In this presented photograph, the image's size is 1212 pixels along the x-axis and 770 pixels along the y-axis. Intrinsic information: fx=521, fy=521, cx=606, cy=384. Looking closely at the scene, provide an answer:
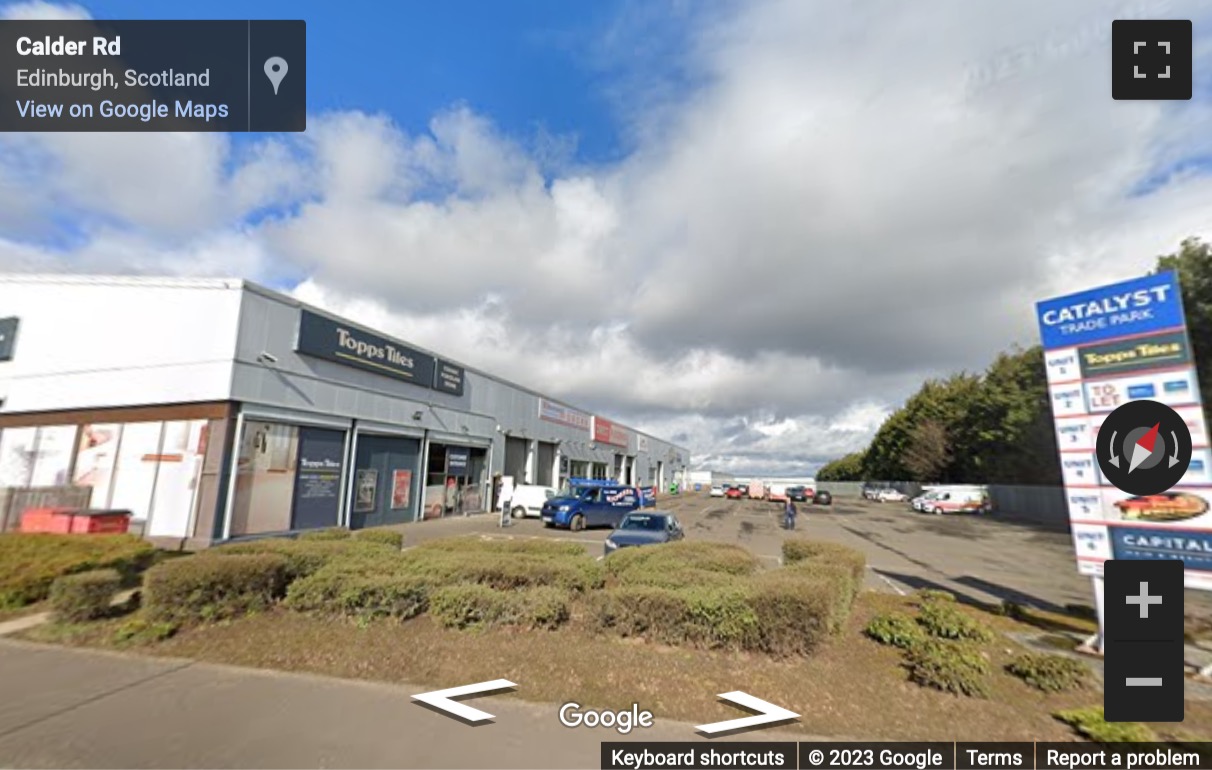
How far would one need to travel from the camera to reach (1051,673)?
18.7 feet

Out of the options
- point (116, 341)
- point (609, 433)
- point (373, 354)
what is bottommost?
point (609, 433)

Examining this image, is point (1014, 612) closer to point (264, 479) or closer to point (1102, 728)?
point (1102, 728)

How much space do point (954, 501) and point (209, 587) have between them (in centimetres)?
5079

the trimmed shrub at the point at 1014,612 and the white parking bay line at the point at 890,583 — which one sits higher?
the trimmed shrub at the point at 1014,612

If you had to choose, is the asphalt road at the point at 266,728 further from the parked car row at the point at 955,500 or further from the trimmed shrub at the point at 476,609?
the parked car row at the point at 955,500

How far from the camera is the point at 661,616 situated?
679 cm

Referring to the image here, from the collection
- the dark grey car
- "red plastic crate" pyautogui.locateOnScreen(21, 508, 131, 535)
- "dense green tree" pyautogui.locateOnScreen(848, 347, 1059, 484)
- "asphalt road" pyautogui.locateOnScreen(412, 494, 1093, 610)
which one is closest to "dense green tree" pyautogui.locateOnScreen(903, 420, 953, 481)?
"dense green tree" pyautogui.locateOnScreen(848, 347, 1059, 484)

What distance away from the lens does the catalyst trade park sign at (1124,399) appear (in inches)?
258

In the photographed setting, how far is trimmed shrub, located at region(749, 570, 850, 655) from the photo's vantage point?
A: 6.32 meters

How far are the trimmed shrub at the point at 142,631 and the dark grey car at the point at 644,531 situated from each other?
8291 millimetres

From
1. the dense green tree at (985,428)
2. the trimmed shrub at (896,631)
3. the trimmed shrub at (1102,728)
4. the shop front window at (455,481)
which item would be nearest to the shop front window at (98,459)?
the shop front window at (455,481)

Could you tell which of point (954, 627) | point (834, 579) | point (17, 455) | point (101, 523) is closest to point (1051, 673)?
point (954, 627)

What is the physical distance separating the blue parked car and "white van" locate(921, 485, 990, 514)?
31.4 meters

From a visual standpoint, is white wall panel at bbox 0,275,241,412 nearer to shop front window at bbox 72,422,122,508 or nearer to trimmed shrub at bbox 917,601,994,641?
shop front window at bbox 72,422,122,508
